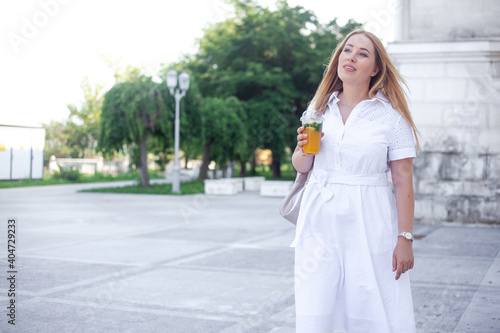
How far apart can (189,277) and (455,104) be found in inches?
261

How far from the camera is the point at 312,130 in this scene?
8.65ft

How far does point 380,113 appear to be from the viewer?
2717 millimetres

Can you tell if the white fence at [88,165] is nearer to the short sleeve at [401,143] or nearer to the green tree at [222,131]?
the green tree at [222,131]

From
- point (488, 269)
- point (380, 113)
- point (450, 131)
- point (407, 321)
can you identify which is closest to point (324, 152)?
point (380, 113)

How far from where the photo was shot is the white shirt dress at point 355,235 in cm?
258

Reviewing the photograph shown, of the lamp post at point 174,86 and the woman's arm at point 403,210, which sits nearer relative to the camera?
the woman's arm at point 403,210

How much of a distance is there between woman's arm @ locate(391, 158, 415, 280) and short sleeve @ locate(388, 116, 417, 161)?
1.0 inches

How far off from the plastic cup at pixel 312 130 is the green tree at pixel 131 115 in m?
18.5

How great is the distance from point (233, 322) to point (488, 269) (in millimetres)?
3498

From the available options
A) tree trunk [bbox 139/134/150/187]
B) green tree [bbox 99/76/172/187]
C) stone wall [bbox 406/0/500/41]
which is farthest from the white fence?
stone wall [bbox 406/0/500/41]

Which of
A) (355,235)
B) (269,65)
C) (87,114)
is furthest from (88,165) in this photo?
(355,235)

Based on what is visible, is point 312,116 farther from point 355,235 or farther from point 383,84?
point 355,235

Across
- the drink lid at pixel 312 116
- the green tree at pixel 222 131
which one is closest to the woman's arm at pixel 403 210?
the drink lid at pixel 312 116

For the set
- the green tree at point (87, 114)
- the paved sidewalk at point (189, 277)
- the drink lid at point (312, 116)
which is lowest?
the paved sidewalk at point (189, 277)
